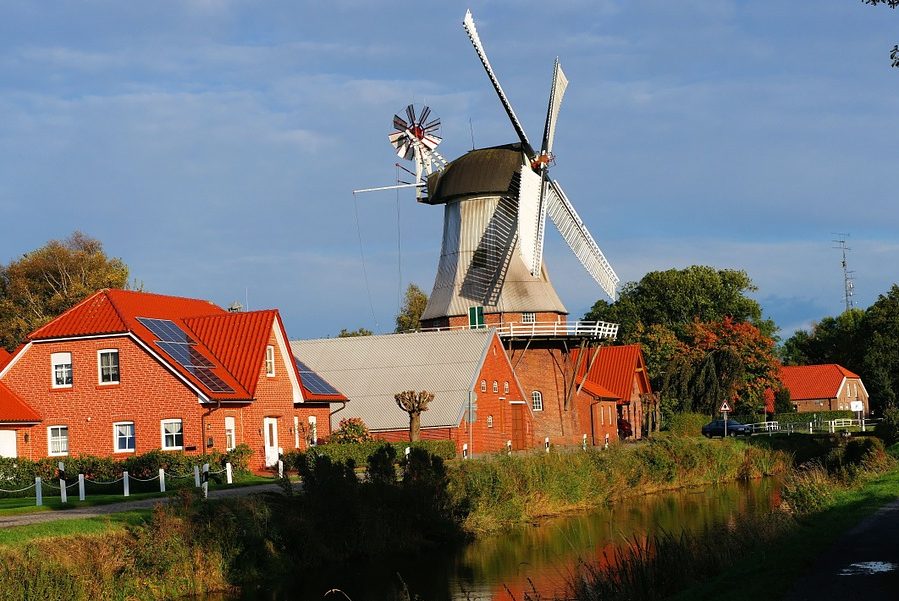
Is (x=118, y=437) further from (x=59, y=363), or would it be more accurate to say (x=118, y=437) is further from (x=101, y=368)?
(x=59, y=363)

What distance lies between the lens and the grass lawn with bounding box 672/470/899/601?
14875 millimetres

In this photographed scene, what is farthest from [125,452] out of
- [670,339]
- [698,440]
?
[670,339]

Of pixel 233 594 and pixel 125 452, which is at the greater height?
pixel 125 452

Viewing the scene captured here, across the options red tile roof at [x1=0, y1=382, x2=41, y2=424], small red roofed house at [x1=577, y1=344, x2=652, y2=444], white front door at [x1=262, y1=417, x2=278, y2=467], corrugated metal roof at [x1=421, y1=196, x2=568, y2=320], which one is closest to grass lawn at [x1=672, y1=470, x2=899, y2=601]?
white front door at [x1=262, y1=417, x2=278, y2=467]

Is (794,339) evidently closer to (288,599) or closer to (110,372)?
(110,372)

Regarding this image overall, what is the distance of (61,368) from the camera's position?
40.1 m

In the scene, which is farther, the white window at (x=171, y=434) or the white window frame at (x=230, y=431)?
the white window frame at (x=230, y=431)

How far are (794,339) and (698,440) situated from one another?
303 ft

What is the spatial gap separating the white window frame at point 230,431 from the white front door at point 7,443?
705 centimetres

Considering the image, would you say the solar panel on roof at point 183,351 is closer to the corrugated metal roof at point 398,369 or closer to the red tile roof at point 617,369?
the corrugated metal roof at point 398,369

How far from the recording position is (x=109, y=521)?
23.1 metres

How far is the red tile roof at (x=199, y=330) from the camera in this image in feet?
127

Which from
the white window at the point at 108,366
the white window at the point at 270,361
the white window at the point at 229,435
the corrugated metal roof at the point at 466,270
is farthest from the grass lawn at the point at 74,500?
the corrugated metal roof at the point at 466,270

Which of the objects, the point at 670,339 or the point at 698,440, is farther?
the point at 670,339
